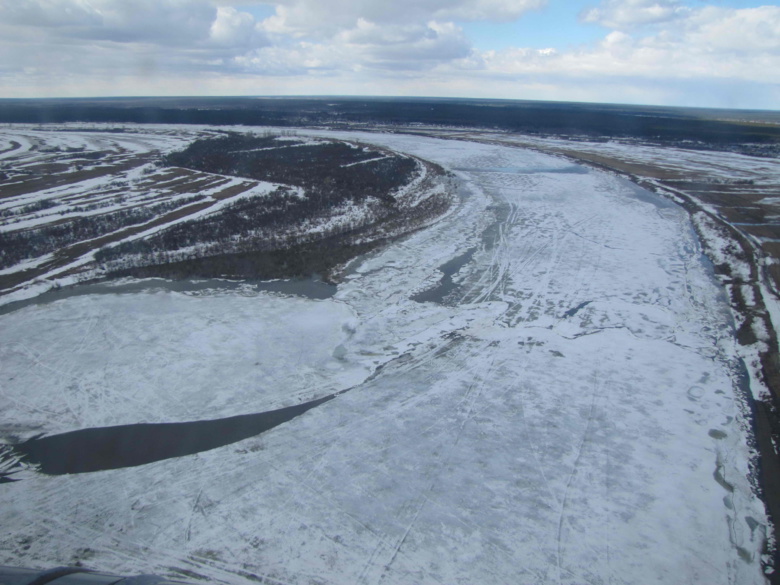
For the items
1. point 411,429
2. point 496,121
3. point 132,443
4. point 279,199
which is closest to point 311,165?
point 279,199

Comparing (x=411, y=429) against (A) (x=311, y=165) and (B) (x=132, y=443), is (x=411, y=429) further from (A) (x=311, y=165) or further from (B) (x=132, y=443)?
(A) (x=311, y=165)

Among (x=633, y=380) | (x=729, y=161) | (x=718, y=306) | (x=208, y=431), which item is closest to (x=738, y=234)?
(x=718, y=306)

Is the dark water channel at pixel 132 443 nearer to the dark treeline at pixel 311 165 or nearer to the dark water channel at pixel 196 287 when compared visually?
the dark water channel at pixel 196 287

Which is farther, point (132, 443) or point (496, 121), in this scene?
point (496, 121)

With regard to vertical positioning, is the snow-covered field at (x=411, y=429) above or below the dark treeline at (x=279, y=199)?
below

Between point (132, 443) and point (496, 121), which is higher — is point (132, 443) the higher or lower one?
the lower one

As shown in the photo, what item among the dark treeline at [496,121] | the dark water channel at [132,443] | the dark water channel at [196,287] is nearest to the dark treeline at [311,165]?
the dark water channel at [196,287]
